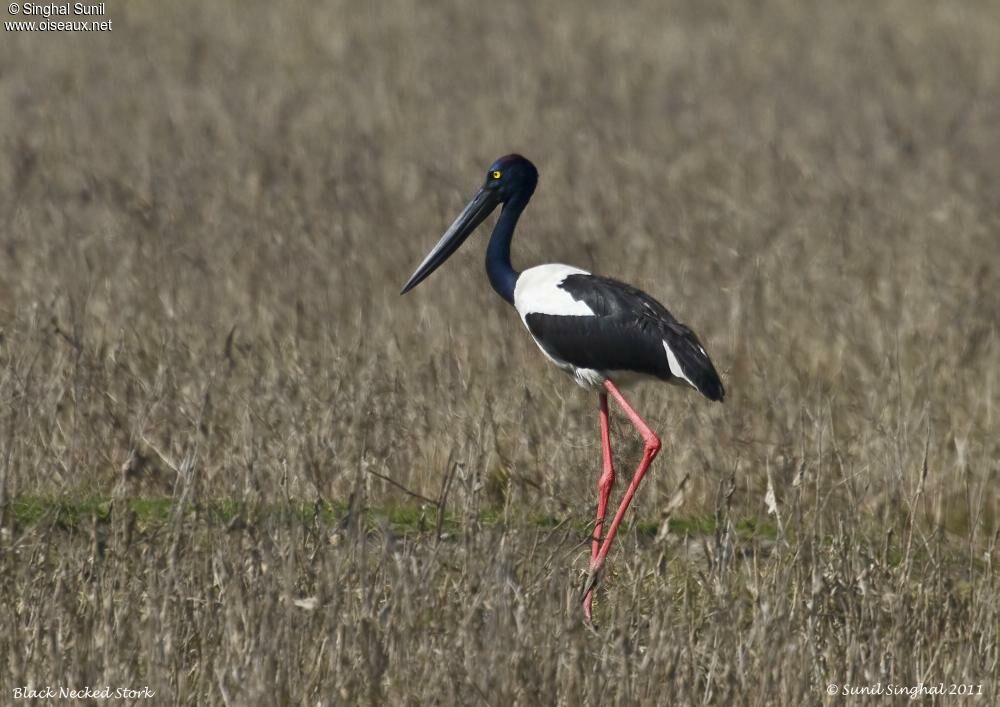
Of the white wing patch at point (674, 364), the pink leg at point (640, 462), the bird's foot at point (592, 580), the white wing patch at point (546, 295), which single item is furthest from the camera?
the white wing patch at point (546, 295)

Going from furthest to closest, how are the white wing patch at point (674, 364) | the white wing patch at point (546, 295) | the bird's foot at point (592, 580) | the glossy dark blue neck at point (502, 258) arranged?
the glossy dark blue neck at point (502, 258)
the white wing patch at point (546, 295)
the white wing patch at point (674, 364)
the bird's foot at point (592, 580)

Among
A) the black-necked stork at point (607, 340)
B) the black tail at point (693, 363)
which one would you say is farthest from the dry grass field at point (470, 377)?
the black tail at point (693, 363)

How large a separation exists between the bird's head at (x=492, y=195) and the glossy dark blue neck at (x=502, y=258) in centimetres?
10

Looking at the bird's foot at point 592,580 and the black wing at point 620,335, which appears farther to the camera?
the black wing at point 620,335

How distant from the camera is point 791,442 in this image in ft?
24.4

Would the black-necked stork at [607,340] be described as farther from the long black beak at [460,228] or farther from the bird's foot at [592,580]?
the bird's foot at [592,580]

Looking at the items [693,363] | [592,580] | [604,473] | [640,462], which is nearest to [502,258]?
[640,462]

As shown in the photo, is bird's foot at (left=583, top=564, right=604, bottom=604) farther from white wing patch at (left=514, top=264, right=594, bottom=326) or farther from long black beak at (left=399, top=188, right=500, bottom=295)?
long black beak at (left=399, top=188, right=500, bottom=295)

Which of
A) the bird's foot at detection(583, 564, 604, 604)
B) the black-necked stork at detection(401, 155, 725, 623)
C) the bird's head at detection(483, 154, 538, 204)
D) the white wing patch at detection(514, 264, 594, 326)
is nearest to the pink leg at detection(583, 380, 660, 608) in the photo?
the black-necked stork at detection(401, 155, 725, 623)

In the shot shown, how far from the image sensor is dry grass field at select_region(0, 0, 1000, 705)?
5.10m

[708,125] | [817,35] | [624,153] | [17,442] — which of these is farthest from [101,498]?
[817,35]

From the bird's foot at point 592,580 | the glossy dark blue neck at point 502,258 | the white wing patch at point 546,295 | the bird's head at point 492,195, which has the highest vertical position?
the bird's head at point 492,195

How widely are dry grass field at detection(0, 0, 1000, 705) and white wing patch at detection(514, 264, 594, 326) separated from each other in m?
0.38

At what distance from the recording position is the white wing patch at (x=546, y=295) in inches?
284
